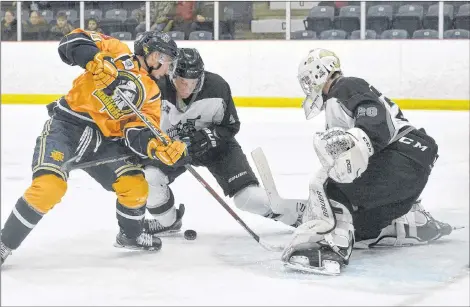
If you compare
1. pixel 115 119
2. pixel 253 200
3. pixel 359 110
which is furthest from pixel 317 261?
pixel 115 119

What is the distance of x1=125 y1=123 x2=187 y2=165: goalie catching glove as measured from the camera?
9.04ft

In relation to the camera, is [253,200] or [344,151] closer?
[344,151]

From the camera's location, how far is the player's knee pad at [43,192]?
250cm

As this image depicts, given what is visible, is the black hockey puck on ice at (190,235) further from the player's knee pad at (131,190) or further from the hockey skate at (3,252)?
the hockey skate at (3,252)

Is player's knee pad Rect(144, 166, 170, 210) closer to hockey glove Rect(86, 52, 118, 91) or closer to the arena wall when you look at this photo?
hockey glove Rect(86, 52, 118, 91)

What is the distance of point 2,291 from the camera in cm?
226

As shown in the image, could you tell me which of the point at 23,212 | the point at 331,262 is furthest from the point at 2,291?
the point at 331,262

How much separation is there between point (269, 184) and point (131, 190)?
21.5 inches

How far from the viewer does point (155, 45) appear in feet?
9.13

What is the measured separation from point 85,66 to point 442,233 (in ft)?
4.34

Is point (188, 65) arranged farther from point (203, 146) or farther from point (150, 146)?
point (150, 146)

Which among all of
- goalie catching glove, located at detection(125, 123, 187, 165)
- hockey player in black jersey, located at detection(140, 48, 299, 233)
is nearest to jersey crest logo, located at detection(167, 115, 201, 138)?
hockey player in black jersey, located at detection(140, 48, 299, 233)

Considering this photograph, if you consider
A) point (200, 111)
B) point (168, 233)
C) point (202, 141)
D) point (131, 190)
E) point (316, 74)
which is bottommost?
point (168, 233)

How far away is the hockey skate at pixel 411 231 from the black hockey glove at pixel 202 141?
684 millimetres
